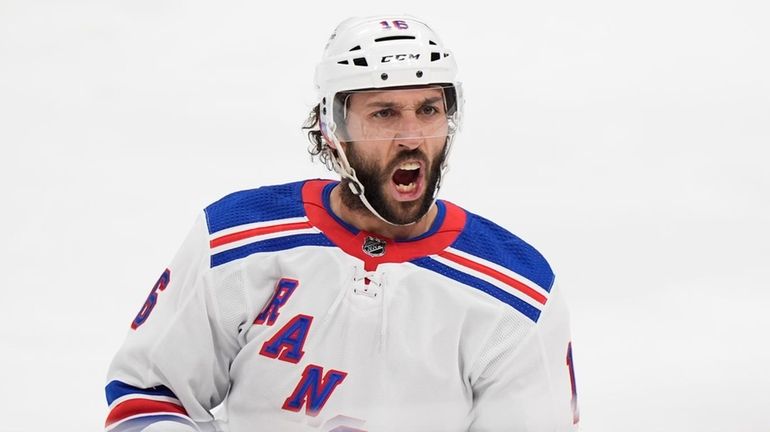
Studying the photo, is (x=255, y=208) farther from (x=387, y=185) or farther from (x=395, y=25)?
(x=395, y=25)

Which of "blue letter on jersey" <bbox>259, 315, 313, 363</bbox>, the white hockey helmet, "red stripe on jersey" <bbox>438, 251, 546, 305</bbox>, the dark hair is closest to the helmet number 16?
the white hockey helmet

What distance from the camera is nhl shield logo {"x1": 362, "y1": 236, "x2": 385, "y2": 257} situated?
10.00 ft

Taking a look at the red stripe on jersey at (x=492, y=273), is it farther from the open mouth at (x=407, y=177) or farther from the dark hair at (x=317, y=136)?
the dark hair at (x=317, y=136)

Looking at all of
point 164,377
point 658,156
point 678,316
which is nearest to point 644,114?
point 658,156

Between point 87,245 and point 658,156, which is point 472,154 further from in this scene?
point 87,245

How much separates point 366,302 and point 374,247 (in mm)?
125

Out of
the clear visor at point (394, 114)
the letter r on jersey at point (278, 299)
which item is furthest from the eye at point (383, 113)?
the letter r on jersey at point (278, 299)

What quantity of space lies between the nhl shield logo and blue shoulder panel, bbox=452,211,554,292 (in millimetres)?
154

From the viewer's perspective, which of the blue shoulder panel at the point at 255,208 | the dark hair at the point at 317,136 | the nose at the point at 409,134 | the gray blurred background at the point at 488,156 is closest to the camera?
the nose at the point at 409,134

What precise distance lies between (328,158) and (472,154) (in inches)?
86.3

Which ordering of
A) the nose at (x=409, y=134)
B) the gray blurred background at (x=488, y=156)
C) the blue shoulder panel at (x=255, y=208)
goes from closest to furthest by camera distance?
1. the nose at (x=409, y=134)
2. the blue shoulder panel at (x=255, y=208)
3. the gray blurred background at (x=488, y=156)

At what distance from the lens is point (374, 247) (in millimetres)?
3055

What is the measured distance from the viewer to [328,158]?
324 cm

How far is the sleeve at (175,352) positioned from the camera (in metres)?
3.03
